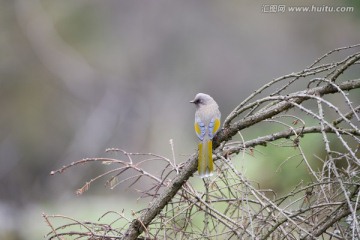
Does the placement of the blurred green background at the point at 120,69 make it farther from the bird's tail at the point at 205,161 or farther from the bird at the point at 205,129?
the bird's tail at the point at 205,161

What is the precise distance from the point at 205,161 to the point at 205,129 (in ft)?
1.17

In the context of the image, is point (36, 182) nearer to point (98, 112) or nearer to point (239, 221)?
point (98, 112)

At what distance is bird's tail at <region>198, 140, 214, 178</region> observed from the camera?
9.04ft

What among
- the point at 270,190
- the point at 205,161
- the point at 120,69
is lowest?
the point at 270,190

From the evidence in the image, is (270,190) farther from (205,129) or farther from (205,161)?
(205,129)

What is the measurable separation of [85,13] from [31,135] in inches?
125

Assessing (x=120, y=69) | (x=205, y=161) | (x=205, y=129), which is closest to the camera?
(x=205, y=161)

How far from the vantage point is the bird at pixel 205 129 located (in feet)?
9.11

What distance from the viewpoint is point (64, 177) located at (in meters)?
11.5

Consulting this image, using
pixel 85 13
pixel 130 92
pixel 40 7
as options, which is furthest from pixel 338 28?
pixel 40 7

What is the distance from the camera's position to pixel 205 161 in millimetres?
2789

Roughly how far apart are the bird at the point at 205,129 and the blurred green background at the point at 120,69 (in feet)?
25.6

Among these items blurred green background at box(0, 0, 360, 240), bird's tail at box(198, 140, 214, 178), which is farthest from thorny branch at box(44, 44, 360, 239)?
blurred green background at box(0, 0, 360, 240)

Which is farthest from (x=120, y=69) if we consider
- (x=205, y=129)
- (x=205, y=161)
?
(x=205, y=161)
